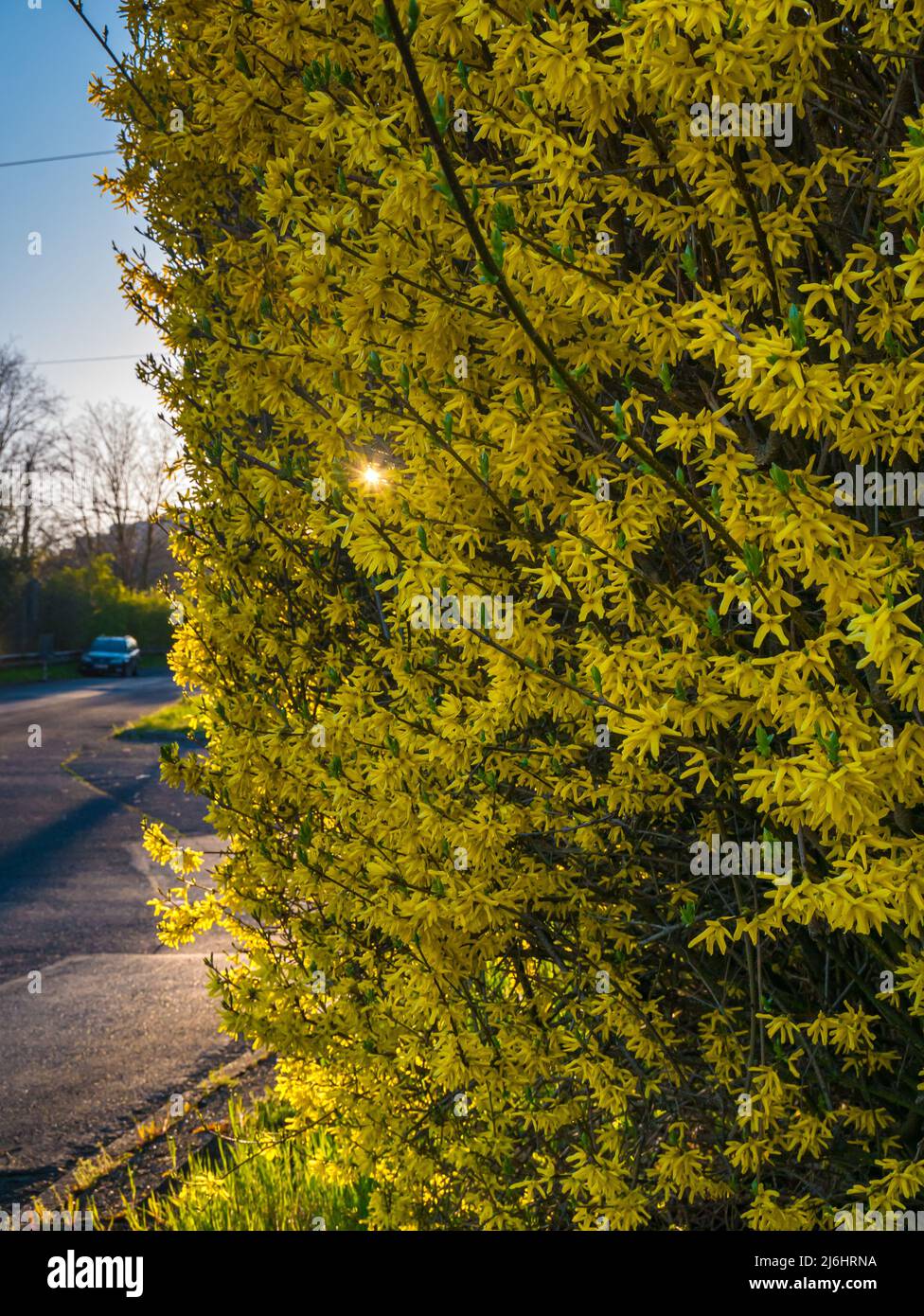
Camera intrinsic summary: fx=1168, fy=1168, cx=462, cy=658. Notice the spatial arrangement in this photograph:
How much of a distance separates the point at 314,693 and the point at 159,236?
165 cm

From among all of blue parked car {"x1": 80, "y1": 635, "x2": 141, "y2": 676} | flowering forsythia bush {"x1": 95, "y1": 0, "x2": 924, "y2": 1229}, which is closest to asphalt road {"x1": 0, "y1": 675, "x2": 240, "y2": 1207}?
flowering forsythia bush {"x1": 95, "y1": 0, "x2": 924, "y2": 1229}

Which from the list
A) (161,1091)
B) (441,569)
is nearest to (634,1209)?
(441,569)

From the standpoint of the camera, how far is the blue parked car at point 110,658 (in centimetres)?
3925

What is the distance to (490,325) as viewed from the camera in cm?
229

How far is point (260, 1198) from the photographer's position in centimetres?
444

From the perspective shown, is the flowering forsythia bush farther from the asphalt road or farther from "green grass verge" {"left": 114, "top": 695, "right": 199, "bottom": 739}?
"green grass verge" {"left": 114, "top": 695, "right": 199, "bottom": 739}

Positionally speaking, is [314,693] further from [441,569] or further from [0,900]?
[0,900]

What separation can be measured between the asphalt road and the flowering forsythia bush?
2431 millimetres

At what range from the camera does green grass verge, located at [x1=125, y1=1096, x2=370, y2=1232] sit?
4305mm

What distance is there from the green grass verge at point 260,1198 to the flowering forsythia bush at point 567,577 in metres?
0.77

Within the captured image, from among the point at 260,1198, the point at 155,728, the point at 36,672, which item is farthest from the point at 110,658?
the point at 260,1198

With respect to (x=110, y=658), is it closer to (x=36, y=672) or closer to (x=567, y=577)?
(x=36, y=672)
